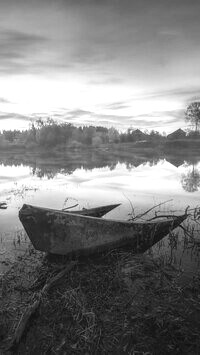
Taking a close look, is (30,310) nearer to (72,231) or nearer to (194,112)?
(72,231)

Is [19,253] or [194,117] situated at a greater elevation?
[194,117]

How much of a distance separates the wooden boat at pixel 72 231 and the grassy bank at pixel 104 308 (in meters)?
0.41

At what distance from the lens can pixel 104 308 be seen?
5.45 m

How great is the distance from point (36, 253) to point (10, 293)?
7.20ft

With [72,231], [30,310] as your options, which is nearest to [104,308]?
[30,310]

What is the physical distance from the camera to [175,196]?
1675 centimetres

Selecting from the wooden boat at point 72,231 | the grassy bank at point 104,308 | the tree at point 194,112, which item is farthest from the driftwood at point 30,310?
the tree at point 194,112

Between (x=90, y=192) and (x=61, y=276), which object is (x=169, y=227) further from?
(x=90, y=192)

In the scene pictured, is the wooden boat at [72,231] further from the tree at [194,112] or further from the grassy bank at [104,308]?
the tree at [194,112]

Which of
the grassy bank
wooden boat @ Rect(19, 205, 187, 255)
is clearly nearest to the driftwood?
the grassy bank

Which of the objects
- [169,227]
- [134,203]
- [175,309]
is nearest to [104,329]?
[175,309]

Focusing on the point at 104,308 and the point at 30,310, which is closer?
the point at 30,310

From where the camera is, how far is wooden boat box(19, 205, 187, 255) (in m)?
7.12

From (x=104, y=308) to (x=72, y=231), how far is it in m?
2.21
